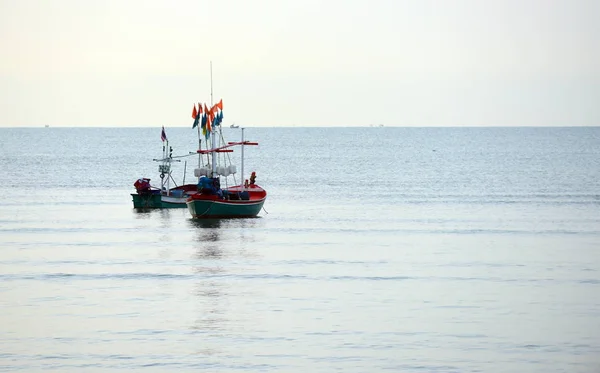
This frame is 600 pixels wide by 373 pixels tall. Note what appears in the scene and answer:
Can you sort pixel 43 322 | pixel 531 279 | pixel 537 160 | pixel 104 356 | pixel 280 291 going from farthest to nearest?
pixel 537 160, pixel 531 279, pixel 280 291, pixel 43 322, pixel 104 356

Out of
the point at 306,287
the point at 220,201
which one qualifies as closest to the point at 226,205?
the point at 220,201

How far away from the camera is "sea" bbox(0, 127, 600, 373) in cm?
3173

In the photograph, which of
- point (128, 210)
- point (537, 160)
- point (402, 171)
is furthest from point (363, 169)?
point (128, 210)

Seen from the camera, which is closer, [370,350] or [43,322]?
[370,350]

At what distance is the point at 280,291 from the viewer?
42000 mm

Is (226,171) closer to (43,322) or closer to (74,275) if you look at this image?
(74,275)

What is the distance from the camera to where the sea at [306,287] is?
31734 mm

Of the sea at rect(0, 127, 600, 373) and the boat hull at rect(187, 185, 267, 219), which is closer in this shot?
the sea at rect(0, 127, 600, 373)

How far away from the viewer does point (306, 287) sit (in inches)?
1686

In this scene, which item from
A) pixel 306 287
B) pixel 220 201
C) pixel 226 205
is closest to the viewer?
pixel 306 287

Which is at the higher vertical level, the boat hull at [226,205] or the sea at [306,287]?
the boat hull at [226,205]

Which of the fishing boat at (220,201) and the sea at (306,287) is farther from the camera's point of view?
the fishing boat at (220,201)

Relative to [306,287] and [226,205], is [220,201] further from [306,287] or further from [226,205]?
[306,287]

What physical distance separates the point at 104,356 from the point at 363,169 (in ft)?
388
